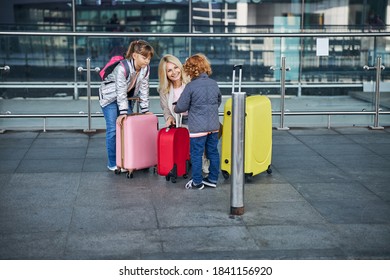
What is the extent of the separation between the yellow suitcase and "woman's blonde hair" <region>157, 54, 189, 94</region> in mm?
575

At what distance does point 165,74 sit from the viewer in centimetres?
782

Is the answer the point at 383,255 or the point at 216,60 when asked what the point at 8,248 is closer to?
the point at 383,255

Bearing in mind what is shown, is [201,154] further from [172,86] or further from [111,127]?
[111,127]

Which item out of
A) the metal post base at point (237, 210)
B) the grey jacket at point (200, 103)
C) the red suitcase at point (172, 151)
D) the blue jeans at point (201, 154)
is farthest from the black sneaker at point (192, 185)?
the metal post base at point (237, 210)

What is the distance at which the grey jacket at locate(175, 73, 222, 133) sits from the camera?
283 inches

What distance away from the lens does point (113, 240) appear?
18.9 ft

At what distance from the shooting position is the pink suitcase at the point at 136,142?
25.6ft

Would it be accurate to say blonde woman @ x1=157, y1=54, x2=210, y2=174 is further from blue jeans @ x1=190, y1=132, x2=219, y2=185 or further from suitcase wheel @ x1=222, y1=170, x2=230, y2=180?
blue jeans @ x1=190, y1=132, x2=219, y2=185

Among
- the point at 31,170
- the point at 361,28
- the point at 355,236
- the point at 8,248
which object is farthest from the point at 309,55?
the point at 8,248

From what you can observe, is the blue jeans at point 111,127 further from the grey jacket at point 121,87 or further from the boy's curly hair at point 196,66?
the boy's curly hair at point 196,66

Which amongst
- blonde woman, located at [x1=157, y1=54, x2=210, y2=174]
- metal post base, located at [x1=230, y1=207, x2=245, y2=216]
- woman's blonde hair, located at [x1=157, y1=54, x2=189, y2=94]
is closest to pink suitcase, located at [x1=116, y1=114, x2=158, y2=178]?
blonde woman, located at [x1=157, y1=54, x2=210, y2=174]

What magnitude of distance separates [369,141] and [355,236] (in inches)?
173

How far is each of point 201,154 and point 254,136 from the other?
1.97 ft

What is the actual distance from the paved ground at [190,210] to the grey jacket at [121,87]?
772 millimetres
